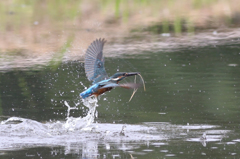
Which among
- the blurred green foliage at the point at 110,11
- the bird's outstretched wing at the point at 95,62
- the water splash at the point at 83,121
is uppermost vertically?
the blurred green foliage at the point at 110,11

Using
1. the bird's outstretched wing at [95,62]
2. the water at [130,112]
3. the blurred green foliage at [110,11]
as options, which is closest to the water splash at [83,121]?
the water at [130,112]

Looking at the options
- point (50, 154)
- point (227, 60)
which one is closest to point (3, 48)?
point (227, 60)

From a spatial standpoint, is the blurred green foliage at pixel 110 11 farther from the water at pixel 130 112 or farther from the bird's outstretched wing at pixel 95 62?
the bird's outstretched wing at pixel 95 62

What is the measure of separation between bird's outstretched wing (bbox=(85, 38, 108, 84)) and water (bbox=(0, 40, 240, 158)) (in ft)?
1.03

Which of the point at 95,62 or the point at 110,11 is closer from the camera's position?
the point at 95,62

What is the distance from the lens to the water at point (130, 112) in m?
4.73

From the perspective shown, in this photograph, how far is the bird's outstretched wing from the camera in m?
5.61

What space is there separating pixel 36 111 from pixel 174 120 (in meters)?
1.62

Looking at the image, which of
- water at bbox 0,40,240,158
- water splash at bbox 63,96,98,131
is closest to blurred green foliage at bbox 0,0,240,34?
water at bbox 0,40,240,158

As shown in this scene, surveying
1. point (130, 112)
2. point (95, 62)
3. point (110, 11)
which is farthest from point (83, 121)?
point (110, 11)

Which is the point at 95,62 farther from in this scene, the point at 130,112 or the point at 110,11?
the point at 110,11

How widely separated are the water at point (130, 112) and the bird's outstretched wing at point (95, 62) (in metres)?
0.32

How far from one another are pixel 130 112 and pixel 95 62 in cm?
89

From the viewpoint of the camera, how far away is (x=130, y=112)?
6.22m
